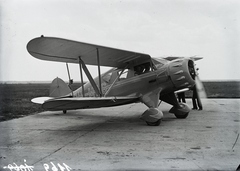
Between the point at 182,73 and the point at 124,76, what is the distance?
218 cm

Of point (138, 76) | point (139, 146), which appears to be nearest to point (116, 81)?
point (138, 76)

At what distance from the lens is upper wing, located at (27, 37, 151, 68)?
5.64 m

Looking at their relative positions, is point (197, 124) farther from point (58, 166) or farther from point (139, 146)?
point (58, 166)

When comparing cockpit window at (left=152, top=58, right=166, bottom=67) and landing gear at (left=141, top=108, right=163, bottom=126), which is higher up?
cockpit window at (left=152, top=58, right=166, bottom=67)

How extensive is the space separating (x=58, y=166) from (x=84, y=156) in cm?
63

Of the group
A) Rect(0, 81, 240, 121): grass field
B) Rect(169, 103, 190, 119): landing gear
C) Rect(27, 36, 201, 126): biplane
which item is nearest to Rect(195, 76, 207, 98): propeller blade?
Rect(27, 36, 201, 126): biplane

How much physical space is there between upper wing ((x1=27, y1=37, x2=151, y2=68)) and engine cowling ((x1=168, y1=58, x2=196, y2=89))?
97 cm

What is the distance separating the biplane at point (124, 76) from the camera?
6.61 metres

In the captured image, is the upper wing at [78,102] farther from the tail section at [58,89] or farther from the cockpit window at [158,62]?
the tail section at [58,89]

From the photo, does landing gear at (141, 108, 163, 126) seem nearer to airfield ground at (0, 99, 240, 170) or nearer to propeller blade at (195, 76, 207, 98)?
airfield ground at (0, 99, 240, 170)

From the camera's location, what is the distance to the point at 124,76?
861 cm

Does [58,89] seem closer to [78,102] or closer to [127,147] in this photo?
[78,102]

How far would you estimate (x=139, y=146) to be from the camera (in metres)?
5.01

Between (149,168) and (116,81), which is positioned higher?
(116,81)
